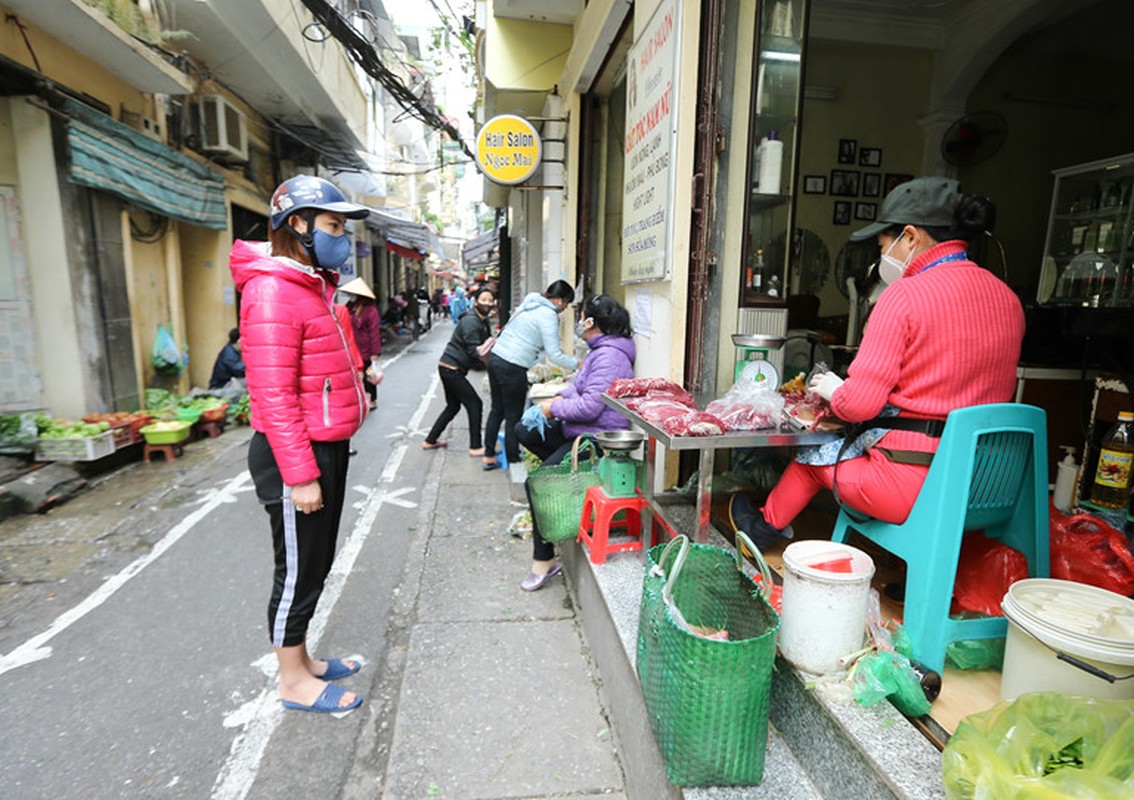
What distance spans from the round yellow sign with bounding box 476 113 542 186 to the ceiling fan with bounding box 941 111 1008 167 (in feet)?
16.3

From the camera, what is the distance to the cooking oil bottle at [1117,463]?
2922 mm

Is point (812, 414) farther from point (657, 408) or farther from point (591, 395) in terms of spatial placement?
point (591, 395)

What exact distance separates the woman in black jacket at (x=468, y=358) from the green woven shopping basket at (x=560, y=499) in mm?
3293

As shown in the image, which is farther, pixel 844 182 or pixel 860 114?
pixel 844 182

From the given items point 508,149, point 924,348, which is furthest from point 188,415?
point 924,348

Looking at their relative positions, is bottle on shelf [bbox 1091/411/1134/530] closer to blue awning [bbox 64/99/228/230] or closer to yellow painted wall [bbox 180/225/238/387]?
blue awning [bbox 64/99/228/230]

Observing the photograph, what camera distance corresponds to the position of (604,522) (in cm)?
328

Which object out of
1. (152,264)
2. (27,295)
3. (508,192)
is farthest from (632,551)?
(508,192)

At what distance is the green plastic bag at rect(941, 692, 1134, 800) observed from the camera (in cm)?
112

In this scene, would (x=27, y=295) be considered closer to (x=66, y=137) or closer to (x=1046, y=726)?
(x=66, y=137)

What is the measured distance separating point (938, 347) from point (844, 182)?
6.27 meters

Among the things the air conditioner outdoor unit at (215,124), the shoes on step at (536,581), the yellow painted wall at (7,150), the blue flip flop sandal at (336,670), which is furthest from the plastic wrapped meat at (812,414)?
the air conditioner outdoor unit at (215,124)

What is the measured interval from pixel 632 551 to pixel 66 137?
7.47m

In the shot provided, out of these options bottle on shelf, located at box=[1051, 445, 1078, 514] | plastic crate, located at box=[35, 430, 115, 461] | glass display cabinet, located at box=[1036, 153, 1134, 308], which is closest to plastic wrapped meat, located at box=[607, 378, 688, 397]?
bottle on shelf, located at box=[1051, 445, 1078, 514]
